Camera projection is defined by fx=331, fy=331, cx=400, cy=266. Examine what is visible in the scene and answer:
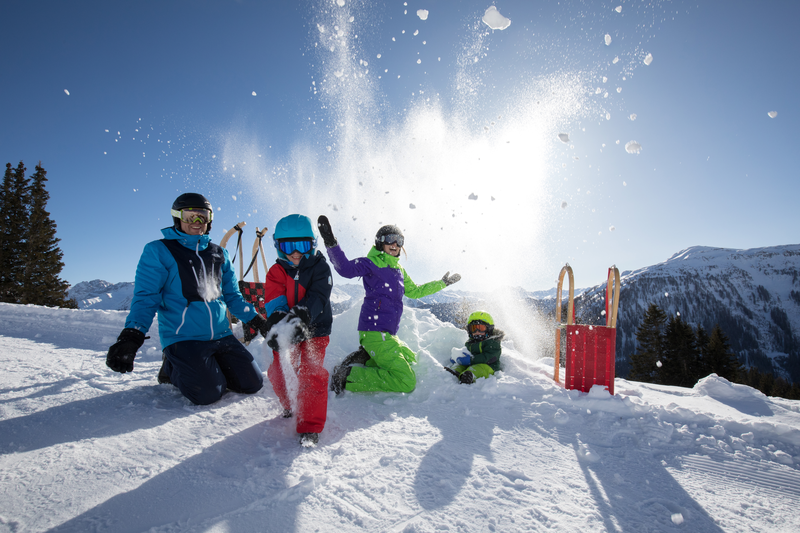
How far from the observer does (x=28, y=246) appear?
22625 millimetres

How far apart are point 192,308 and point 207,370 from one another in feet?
1.82

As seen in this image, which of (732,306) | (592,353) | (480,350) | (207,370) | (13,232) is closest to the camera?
(207,370)

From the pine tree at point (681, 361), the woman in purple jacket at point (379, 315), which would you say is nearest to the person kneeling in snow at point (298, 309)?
the woman in purple jacket at point (379, 315)

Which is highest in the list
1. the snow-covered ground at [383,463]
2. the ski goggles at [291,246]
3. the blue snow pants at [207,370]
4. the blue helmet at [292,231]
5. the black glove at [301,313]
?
the blue helmet at [292,231]

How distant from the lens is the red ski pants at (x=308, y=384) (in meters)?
2.40

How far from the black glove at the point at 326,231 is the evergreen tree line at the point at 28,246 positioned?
29.5 metres

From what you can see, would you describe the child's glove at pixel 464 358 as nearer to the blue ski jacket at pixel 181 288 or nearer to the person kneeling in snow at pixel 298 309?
the person kneeling in snow at pixel 298 309

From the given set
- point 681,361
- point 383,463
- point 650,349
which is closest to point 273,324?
point 383,463

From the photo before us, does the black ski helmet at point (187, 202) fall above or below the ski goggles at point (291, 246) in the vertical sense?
above

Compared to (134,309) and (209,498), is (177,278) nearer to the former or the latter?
(134,309)

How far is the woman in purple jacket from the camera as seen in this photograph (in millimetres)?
3666

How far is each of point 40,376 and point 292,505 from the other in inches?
135

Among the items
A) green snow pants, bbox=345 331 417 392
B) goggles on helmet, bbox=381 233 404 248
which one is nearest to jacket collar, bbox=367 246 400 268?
goggles on helmet, bbox=381 233 404 248

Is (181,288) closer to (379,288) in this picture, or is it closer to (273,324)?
(273,324)
